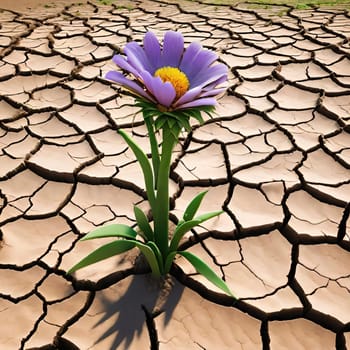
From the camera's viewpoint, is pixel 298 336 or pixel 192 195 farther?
pixel 192 195

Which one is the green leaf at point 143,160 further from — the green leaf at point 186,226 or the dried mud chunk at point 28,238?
the dried mud chunk at point 28,238

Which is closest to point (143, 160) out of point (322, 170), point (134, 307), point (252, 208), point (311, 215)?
point (134, 307)

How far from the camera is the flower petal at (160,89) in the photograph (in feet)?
3.55

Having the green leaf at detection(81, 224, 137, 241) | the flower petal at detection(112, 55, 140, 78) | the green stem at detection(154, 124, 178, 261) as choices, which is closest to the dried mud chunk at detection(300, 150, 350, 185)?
the green stem at detection(154, 124, 178, 261)

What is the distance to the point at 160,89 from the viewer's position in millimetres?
1088

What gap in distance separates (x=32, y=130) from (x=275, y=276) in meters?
1.73

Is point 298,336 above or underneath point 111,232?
underneath

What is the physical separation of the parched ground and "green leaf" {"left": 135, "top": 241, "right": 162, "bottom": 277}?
63 mm

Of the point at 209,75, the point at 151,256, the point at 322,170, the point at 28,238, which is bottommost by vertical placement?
the point at 28,238

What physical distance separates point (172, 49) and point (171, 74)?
0.66 ft

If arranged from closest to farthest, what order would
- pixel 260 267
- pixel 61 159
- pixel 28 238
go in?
pixel 260 267 → pixel 28 238 → pixel 61 159

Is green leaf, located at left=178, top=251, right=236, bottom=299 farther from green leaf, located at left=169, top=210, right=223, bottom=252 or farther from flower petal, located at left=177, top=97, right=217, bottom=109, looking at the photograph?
flower petal, located at left=177, top=97, right=217, bottom=109

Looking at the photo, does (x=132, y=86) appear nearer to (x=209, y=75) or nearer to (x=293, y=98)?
(x=209, y=75)

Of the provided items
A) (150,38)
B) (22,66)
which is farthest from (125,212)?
(22,66)
